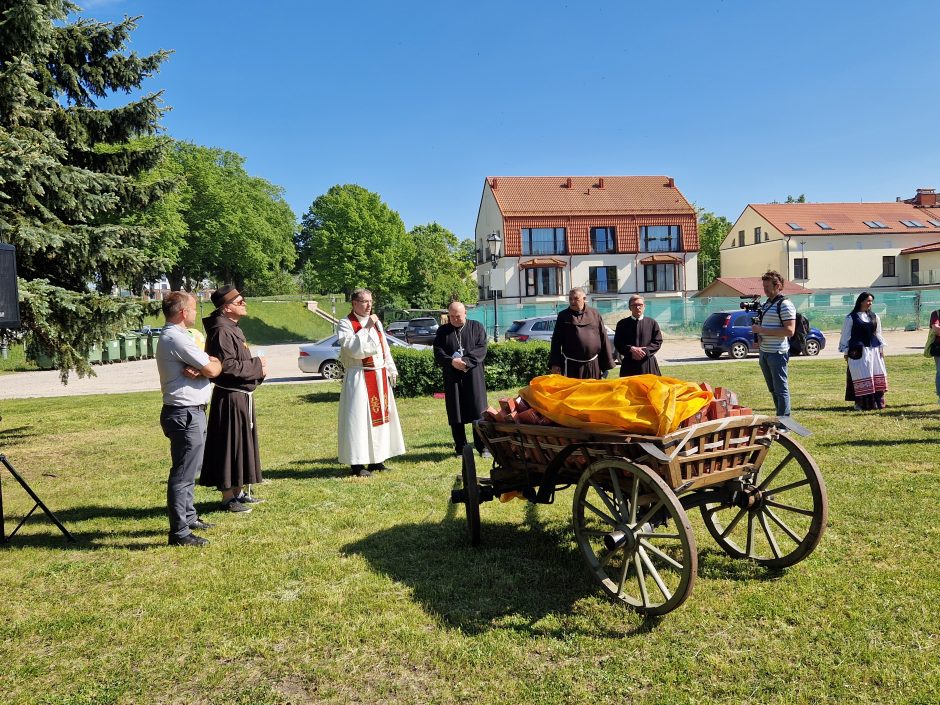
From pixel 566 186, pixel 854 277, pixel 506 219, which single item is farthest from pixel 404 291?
pixel 854 277

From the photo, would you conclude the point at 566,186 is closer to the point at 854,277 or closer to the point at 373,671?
the point at 854,277

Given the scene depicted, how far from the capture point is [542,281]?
173ft

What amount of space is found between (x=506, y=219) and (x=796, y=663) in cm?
4965

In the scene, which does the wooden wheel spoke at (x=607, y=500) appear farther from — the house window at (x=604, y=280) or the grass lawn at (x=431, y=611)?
the house window at (x=604, y=280)

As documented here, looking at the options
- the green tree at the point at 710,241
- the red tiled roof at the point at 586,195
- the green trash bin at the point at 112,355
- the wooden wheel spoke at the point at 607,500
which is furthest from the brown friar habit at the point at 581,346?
the green tree at the point at 710,241

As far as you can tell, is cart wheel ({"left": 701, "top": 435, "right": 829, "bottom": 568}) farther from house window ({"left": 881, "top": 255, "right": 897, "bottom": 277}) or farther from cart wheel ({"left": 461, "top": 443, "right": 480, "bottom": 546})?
house window ({"left": 881, "top": 255, "right": 897, "bottom": 277})

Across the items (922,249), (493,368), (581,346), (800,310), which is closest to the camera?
(581,346)

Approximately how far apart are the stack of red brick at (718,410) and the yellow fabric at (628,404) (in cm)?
5

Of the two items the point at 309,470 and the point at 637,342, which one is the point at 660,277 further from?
the point at 309,470

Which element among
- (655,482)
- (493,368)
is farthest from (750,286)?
(655,482)

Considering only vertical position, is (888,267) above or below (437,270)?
below

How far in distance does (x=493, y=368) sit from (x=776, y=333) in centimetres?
783

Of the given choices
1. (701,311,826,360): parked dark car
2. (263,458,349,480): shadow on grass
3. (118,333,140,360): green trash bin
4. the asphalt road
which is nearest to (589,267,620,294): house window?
the asphalt road

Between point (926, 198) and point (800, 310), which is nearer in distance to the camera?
point (800, 310)
